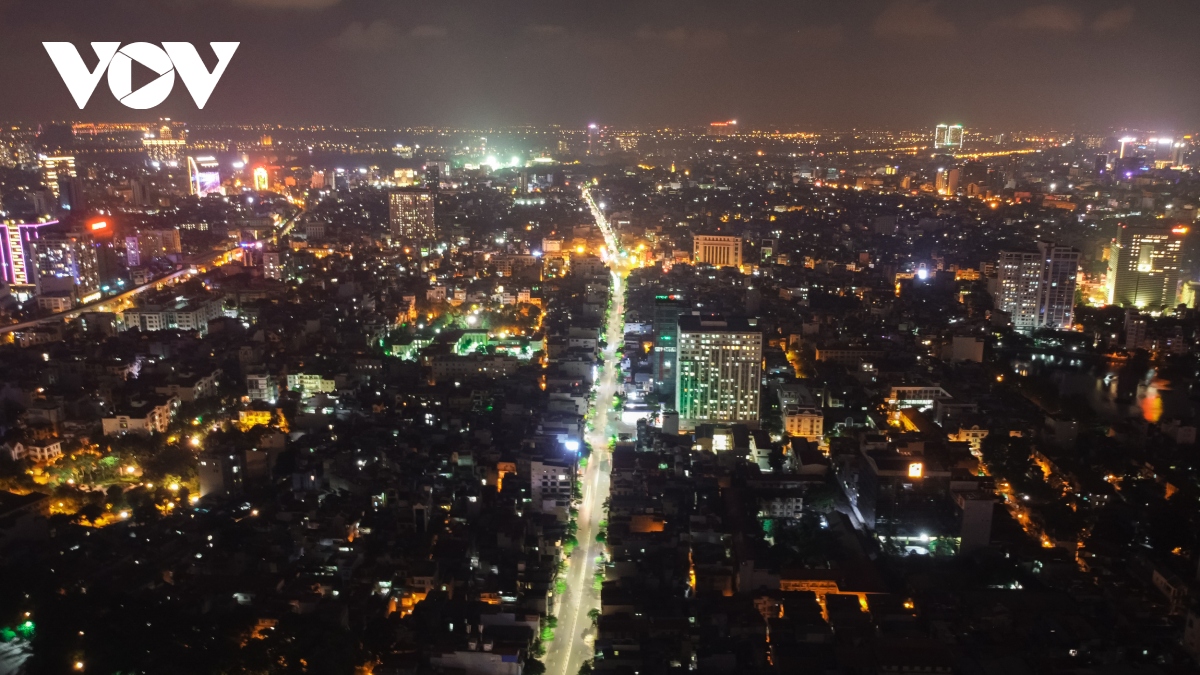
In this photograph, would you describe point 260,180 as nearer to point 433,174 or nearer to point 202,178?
point 202,178

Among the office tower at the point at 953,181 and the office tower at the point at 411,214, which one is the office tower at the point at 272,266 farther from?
the office tower at the point at 953,181

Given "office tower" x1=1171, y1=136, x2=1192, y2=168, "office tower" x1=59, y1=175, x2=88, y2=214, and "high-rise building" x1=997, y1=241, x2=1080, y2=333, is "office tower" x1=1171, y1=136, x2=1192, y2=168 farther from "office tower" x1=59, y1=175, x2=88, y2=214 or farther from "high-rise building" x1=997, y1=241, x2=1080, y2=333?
"office tower" x1=59, y1=175, x2=88, y2=214

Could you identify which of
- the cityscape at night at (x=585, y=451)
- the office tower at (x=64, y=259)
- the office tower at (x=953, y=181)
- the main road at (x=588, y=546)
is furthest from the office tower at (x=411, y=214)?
the office tower at (x=953, y=181)

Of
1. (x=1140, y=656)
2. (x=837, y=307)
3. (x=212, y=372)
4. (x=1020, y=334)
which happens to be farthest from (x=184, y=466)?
(x=1020, y=334)

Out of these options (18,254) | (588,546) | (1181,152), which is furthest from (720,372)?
(1181,152)

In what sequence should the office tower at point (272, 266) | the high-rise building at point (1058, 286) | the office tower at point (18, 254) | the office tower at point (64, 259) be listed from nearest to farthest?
the high-rise building at point (1058, 286) < the office tower at point (64, 259) < the office tower at point (18, 254) < the office tower at point (272, 266)

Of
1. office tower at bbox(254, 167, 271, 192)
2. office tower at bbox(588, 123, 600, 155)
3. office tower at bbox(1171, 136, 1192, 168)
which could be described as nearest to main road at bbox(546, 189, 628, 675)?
office tower at bbox(254, 167, 271, 192)

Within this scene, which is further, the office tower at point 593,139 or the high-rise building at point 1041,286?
the office tower at point 593,139

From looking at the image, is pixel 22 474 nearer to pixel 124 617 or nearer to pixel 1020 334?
pixel 124 617
